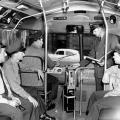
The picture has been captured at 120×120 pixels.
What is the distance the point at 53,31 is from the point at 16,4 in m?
3.22

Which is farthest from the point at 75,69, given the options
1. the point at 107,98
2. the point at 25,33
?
the point at 25,33

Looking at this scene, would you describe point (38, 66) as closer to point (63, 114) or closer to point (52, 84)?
point (52, 84)

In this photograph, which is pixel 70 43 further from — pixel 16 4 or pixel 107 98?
pixel 107 98

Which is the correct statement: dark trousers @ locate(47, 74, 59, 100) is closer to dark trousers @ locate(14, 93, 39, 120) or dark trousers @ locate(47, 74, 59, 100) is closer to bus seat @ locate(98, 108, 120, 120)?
dark trousers @ locate(14, 93, 39, 120)

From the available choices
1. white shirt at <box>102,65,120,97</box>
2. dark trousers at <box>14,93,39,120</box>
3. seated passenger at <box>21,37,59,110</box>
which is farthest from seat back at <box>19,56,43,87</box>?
white shirt at <box>102,65,120,97</box>

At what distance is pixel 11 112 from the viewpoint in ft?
12.4

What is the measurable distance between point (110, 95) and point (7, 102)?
1328mm

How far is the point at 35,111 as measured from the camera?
442cm

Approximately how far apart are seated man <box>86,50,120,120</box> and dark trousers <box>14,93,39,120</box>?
2.42ft

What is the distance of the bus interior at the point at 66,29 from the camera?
5555 mm

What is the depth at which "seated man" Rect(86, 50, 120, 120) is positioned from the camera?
387 centimetres

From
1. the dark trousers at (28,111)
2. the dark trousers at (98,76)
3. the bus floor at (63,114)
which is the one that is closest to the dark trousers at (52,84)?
the bus floor at (63,114)

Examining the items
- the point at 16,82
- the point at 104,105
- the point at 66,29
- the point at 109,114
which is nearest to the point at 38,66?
the point at 16,82

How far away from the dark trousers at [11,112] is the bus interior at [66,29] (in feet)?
3.06
